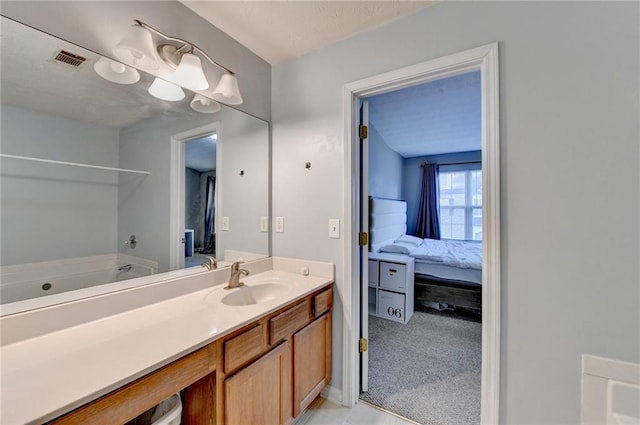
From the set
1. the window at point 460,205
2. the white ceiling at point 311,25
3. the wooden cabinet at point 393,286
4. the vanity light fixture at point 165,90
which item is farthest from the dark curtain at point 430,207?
the vanity light fixture at point 165,90

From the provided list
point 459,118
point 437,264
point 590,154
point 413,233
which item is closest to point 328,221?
point 590,154

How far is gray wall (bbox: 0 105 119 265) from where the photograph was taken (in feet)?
3.19

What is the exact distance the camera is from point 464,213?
16.4 ft

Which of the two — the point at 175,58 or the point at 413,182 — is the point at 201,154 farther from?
the point at 413,182

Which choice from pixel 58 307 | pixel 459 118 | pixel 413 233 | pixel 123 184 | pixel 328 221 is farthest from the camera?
pixel 413 233

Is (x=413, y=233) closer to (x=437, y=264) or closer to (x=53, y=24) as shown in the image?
(x=437, y=264)

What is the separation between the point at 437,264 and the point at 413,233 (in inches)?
95.0

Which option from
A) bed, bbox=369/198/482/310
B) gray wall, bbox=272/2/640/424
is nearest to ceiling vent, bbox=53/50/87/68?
gray wall, bbox=272/2/640/424

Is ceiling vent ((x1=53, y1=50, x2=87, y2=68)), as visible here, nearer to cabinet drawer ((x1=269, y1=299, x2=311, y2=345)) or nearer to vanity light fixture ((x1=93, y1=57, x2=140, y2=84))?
vanity light fixture ((x1=93, y1=57, x2=140, y2=84))

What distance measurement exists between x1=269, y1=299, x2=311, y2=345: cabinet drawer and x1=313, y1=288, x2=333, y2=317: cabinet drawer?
56mm

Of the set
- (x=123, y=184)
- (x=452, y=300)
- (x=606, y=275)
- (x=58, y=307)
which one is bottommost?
(x=452, y=300)

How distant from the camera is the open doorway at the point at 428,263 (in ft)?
5.93

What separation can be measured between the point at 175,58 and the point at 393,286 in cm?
278

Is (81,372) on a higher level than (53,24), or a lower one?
lower
